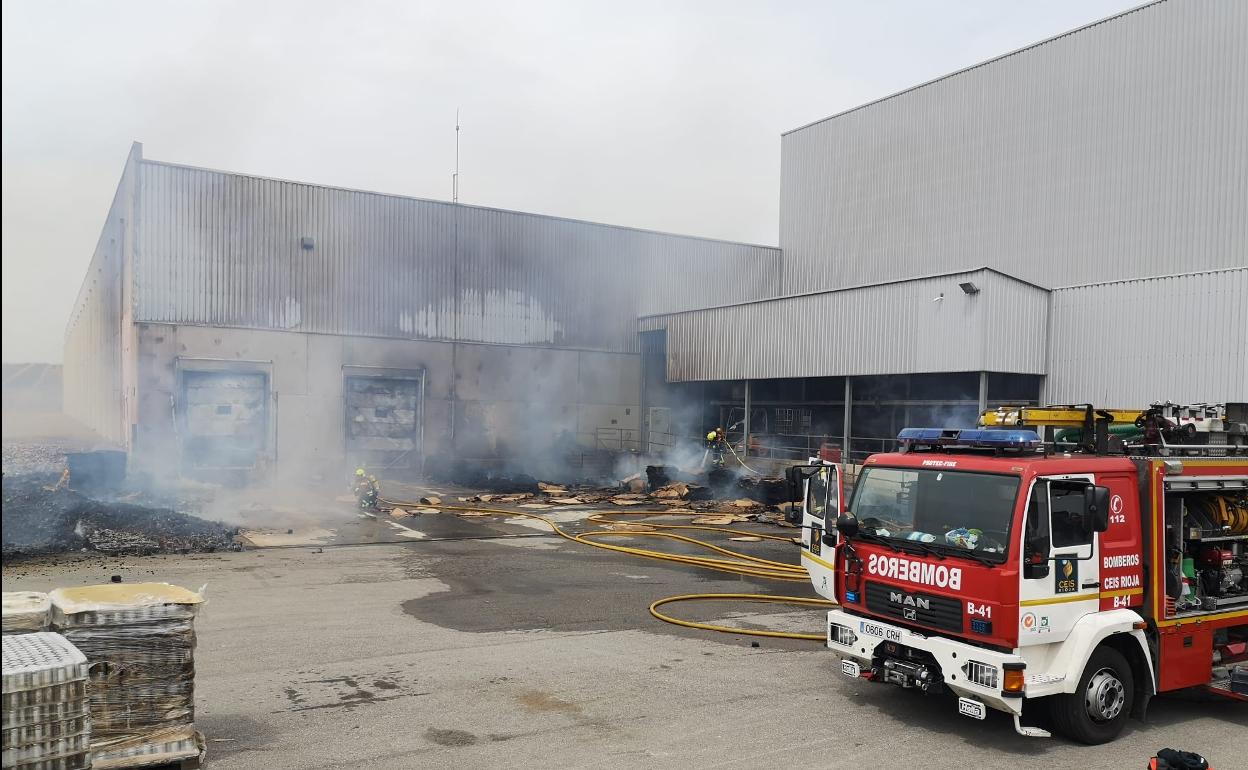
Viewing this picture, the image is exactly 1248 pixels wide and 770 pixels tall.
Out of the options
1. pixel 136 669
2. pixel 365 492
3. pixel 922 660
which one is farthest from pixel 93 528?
pixel 922 660

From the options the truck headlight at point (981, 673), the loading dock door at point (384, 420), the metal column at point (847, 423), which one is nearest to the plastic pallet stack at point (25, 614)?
the truck headlight at point (981, 673)

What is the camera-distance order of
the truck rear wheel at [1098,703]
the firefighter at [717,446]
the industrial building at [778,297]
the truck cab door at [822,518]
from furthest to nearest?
the firefighter at [717,446] → the industrial building at [778,297] → the truck cab door at [822,518] → the truck rear wheel at [1098,703]

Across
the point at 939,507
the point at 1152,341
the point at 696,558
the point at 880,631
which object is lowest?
the point at 696,558

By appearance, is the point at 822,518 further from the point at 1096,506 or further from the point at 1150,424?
the point at 1150,424

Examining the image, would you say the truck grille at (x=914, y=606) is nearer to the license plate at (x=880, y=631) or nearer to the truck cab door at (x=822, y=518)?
the license plate at (x=880, y=631)

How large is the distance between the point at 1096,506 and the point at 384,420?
84.8ft

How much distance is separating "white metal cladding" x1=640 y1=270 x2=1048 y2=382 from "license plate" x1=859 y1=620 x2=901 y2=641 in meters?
17.0

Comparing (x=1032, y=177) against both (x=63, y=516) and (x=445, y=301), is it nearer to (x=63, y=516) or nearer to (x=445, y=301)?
(x=445, y=301)

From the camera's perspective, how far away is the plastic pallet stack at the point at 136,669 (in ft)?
15.9

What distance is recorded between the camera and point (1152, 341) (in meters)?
21.1

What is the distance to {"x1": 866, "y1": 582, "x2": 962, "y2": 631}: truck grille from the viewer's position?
6.51 meters

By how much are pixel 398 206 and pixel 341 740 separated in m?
26.1

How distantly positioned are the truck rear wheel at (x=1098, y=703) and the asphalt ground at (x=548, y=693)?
0.13 m

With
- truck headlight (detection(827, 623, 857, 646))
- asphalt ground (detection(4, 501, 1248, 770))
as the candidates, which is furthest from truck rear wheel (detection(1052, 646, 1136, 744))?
truck headlight (detection(827, 623, 857, 646))
